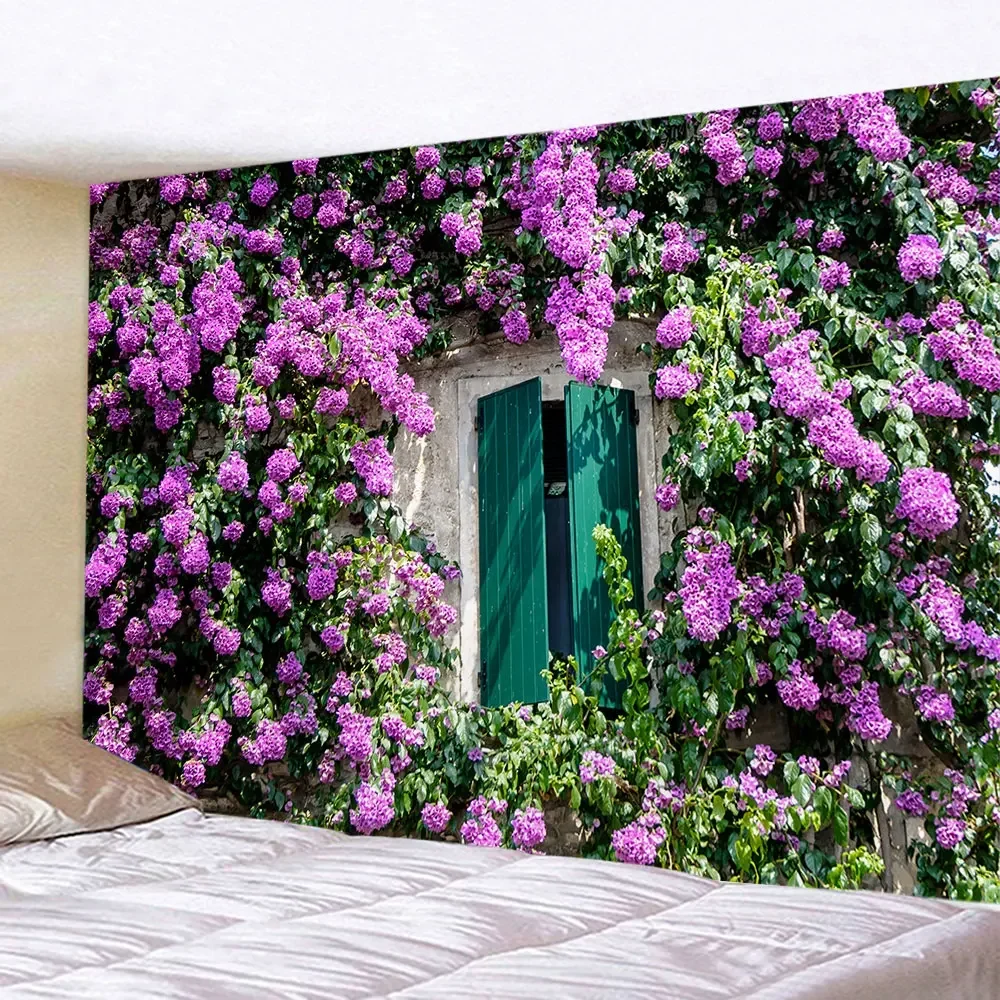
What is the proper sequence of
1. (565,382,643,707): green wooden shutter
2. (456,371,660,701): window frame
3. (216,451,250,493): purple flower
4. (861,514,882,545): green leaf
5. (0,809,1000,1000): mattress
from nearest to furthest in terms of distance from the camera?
(0,809,1000,1000): mattress, (861,514,882,545): green leaf, (565,382,643,707): green wooden shutter, (456,371,660,701): window frame, (216,451,250,493): purple flower

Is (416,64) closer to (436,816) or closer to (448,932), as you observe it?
(448,932)

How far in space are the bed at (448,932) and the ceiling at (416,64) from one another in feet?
6.48

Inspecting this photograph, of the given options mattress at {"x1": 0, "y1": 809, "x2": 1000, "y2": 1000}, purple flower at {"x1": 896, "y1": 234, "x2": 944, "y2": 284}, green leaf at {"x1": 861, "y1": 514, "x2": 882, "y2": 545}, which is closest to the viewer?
mattress at {"x1": 0, "y1": 809, "x2": 1000, "y2": 1000}

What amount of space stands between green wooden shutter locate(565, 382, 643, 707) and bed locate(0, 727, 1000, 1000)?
5.49 ft

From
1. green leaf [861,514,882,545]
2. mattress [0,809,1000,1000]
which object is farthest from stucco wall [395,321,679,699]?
mattress [0,809,1000,1000]

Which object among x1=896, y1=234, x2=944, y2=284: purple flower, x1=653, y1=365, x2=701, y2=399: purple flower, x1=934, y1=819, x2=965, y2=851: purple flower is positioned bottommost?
x1=934, y1=819, x2=965, y2=851: purple flower

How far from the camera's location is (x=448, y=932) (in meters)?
1.89

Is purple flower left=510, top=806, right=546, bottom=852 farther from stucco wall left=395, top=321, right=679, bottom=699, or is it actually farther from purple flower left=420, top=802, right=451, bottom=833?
stucco wall left=395, top=321, right=679, bottom=699

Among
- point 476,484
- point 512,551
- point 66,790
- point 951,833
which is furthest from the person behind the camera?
point 476,484

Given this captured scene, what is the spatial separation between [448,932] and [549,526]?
2.66 m

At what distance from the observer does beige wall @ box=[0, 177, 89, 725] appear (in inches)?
159

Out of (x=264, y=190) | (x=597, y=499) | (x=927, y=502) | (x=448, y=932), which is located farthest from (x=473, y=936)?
(x=264, y=190)

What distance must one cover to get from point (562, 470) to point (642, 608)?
1.93ft

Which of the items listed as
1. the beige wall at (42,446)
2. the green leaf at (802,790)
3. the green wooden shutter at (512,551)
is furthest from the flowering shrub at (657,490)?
the beige wall at (42,446)
